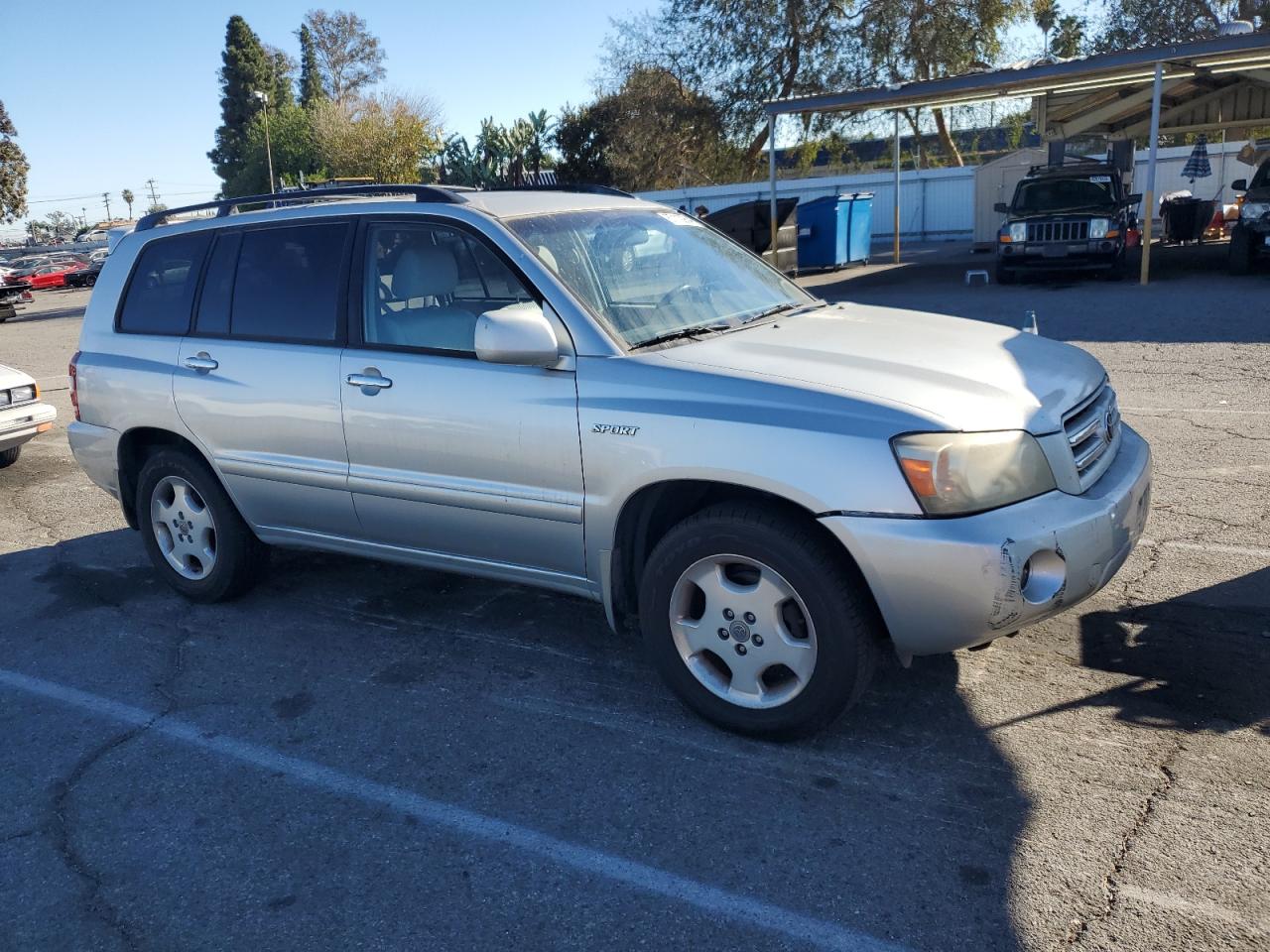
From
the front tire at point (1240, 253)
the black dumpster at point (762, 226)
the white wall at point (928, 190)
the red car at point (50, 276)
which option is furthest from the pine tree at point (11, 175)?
the front tire at point (1240, 253)

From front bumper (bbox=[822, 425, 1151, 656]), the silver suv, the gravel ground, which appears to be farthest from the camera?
the silver suv

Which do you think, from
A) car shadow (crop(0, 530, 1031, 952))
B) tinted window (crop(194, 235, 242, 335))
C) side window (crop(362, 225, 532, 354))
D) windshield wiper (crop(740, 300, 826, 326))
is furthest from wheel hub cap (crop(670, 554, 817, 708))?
tinted window (crop(194, 235, 242, 335))

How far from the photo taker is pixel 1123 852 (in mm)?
2920

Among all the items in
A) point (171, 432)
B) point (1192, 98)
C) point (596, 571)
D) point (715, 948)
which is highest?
point (1192, 98)

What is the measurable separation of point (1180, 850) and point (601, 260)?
2805mm

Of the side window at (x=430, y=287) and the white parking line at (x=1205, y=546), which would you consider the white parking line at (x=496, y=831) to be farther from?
the white parking line at (x=1205, y=546)

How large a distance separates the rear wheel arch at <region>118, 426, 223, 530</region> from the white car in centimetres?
359

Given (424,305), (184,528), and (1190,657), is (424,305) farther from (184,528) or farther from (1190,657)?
(1190,657)

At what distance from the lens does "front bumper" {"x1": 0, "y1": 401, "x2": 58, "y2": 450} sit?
8.20 metres

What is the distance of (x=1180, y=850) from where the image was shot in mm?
2906

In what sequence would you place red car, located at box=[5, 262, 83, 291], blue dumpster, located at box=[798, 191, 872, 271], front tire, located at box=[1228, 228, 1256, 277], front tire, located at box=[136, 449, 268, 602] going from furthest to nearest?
1. red car, located at box=[5, 262, 83, 291]
2. blue dumpster, located at box=[798, 191, 872, 271]
3. front tire, located at box=[1228, 228, 1256, 277]
4. front tire, located at box=[136, 449, 268, 602]

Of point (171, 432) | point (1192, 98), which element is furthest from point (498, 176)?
point (171, 432)

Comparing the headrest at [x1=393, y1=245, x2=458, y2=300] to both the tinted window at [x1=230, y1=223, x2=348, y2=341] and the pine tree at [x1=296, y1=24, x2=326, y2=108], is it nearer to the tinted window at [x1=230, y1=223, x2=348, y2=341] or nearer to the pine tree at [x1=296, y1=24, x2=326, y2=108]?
the tinted window at [x1=230, y1=223, x2=348, y2=341]

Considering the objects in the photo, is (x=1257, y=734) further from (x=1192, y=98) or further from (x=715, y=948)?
(x=1192, y=98)
